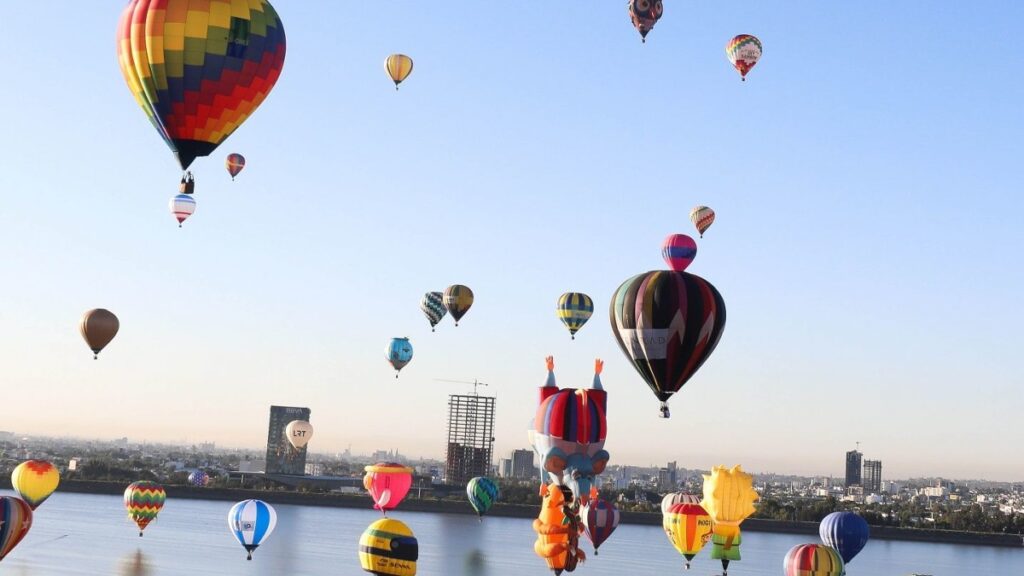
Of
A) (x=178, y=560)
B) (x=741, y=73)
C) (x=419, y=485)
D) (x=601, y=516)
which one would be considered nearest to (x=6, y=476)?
(x=419, y=485)

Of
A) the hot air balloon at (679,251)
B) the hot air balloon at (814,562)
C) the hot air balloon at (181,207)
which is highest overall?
the hot air balloon at (181,207)

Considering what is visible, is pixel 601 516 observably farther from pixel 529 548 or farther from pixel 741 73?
pixel 529 548

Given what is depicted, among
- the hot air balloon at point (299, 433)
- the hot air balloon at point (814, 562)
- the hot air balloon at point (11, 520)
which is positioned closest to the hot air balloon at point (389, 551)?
the hot air balloon at point (11, 520)

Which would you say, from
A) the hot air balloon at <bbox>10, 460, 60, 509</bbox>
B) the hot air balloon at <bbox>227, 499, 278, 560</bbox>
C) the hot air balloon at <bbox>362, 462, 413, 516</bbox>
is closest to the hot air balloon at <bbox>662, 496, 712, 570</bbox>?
the hot air balloon at <bbox>362, 462, 413, 516</bbox>

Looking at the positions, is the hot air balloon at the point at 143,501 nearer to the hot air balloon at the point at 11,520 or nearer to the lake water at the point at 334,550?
the lake water at the point at 334,550

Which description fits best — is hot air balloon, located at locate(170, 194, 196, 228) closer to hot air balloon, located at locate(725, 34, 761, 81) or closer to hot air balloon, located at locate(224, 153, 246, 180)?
hot air balloon, located at locate(224, 153, 246, 180)

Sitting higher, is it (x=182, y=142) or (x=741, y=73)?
(x=741, y=73)
